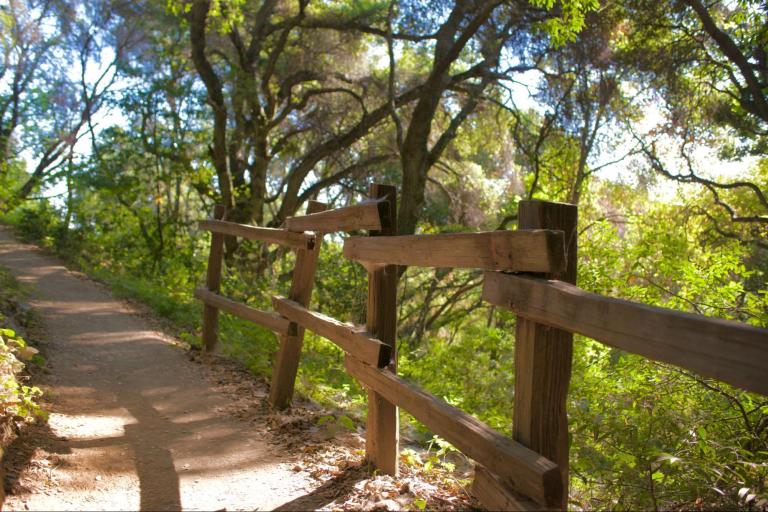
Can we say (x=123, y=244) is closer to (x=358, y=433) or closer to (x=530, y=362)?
(x=358, y=433)

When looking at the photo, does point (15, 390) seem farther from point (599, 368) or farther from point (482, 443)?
point (599, 368)

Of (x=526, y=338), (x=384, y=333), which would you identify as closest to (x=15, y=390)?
(x=384, y=333)

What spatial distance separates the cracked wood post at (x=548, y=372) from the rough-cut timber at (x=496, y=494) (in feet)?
0.69

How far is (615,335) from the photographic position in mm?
2148

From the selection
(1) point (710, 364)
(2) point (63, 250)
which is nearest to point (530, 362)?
(1) point (710, 364)

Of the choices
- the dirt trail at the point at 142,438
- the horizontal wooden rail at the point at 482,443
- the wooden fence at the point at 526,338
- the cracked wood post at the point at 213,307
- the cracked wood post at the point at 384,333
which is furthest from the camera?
the cracked wood post at the point at 213,307

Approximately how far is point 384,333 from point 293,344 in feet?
5.59

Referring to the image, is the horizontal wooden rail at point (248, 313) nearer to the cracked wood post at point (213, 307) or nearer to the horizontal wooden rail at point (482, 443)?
the cracked wood post at point (213, 307)

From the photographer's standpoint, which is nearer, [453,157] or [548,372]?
[548,372]

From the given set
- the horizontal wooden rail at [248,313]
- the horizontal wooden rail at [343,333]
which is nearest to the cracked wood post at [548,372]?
the horizontal wooden rail at [343,333]

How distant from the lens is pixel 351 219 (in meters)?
4.61

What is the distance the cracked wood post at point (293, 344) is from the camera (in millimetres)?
5680

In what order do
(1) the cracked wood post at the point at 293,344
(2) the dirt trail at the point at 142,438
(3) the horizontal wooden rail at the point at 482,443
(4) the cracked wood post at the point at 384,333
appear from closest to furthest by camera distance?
(3) the horizontal wooden rail at the point at 482,443, (2) the dirt trail at the point at 142,438, (4) the cracked wood post at the point at 384,333, (1) the cracked wood post at the point at 293,344

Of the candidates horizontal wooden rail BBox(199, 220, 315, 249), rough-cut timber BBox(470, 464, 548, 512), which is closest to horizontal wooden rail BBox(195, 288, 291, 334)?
horizontal wooden rail BBox(199, 220, 315, 249)
